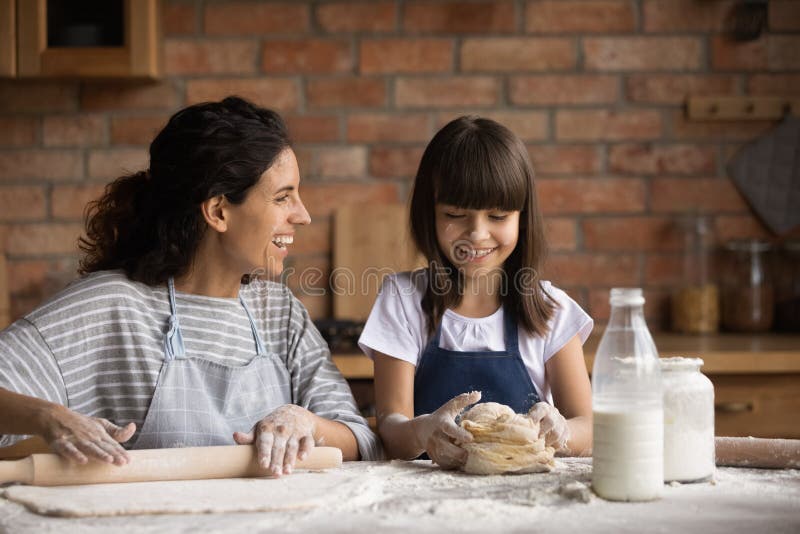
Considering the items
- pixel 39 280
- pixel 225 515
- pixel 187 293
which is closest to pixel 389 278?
pixel 187 293

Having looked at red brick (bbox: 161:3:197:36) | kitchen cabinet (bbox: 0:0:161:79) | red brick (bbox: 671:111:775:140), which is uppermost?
red brick (bbox: 161:3:197:36)

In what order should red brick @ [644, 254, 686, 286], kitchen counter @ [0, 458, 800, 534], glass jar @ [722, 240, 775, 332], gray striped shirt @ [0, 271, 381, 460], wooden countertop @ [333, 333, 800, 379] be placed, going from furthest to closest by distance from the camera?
red brick @ [644, 254, 686, 286]
glass jar @ [722, 240, 775, 332]
wooden countertop @ [333, 333, 800, 379]
gray striped shirt @ [0, 271, 381, 460]
kitchen counter @ [0, 458, 800, 534]

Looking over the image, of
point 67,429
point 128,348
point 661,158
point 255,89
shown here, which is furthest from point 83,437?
point 661,158

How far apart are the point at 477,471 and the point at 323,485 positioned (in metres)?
0.20

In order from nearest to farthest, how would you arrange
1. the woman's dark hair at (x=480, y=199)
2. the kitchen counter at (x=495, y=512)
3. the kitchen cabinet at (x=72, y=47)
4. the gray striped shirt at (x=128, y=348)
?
the kitchen counter at (x=495, y=512) < the gray striped shirt at (x=128, y=348) < the woman's dark hair at (x=480, y=199) < the kitchen cabinet at (x=72, y=47)

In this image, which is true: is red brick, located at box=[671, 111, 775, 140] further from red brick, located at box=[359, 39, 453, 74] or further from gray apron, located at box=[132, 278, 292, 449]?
gray apron, located at box=[132, 278, 292, 449]

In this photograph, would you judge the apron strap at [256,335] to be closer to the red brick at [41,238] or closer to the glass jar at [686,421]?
the glass jar at [686,421]

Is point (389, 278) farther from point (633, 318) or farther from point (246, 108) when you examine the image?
point (633, 318)

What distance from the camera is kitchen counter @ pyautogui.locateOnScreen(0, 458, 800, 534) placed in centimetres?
92

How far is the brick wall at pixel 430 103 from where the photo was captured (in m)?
2.57

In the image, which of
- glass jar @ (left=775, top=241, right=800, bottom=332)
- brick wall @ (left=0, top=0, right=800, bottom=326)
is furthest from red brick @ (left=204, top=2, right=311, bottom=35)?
glass jar @ (left=775, top=241, right=800, bottom=332)

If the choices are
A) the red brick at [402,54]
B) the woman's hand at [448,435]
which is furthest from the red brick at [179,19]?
the woman's hand at [448,435]

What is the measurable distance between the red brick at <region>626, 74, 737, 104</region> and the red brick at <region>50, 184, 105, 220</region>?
157 centimetres

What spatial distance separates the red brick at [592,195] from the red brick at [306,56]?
68 cm
